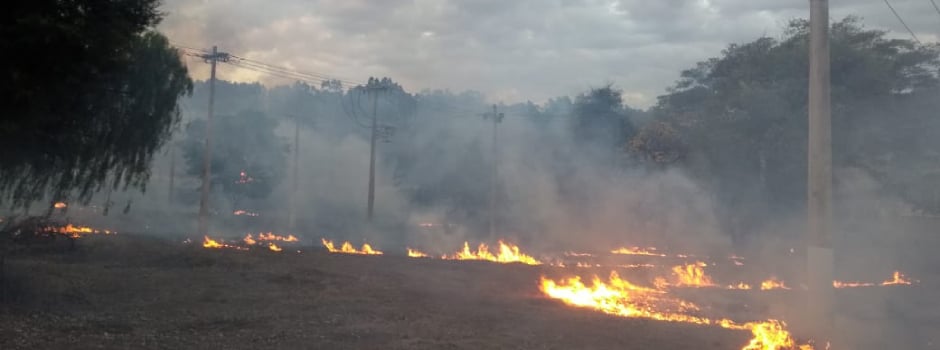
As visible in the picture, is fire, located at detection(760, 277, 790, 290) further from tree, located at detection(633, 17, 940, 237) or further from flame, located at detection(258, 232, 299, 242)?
flame, located at detection(258, 232, 299, 242)

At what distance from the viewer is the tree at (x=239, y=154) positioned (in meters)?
51.3

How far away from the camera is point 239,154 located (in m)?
51.9

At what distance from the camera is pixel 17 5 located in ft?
29.5

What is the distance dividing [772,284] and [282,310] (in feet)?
47.0

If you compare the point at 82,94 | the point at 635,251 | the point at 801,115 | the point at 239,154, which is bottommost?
the point at 635,251

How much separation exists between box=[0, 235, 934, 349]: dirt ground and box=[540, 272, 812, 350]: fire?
54 cm

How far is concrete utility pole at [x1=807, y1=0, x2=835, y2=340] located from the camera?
10938 millimetres

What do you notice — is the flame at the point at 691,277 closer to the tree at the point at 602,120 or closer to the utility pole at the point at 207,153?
the utility pole at the point at 207,153

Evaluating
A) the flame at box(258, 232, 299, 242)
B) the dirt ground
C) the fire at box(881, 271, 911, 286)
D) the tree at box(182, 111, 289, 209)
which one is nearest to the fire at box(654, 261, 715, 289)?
the dirt ground

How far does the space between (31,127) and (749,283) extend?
18054 millimetres

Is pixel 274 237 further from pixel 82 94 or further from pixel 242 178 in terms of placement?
pixel 82 94

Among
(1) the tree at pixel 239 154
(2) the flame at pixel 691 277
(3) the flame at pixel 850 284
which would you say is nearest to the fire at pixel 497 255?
(2) the flame at pixel 691 277

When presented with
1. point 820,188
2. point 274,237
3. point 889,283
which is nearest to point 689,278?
point 889,283

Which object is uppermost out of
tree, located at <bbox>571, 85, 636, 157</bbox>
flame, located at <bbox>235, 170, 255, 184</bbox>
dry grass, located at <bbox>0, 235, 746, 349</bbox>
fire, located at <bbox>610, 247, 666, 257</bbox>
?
tree, located at <bbox>571, 85, 636, 157</bbox>
